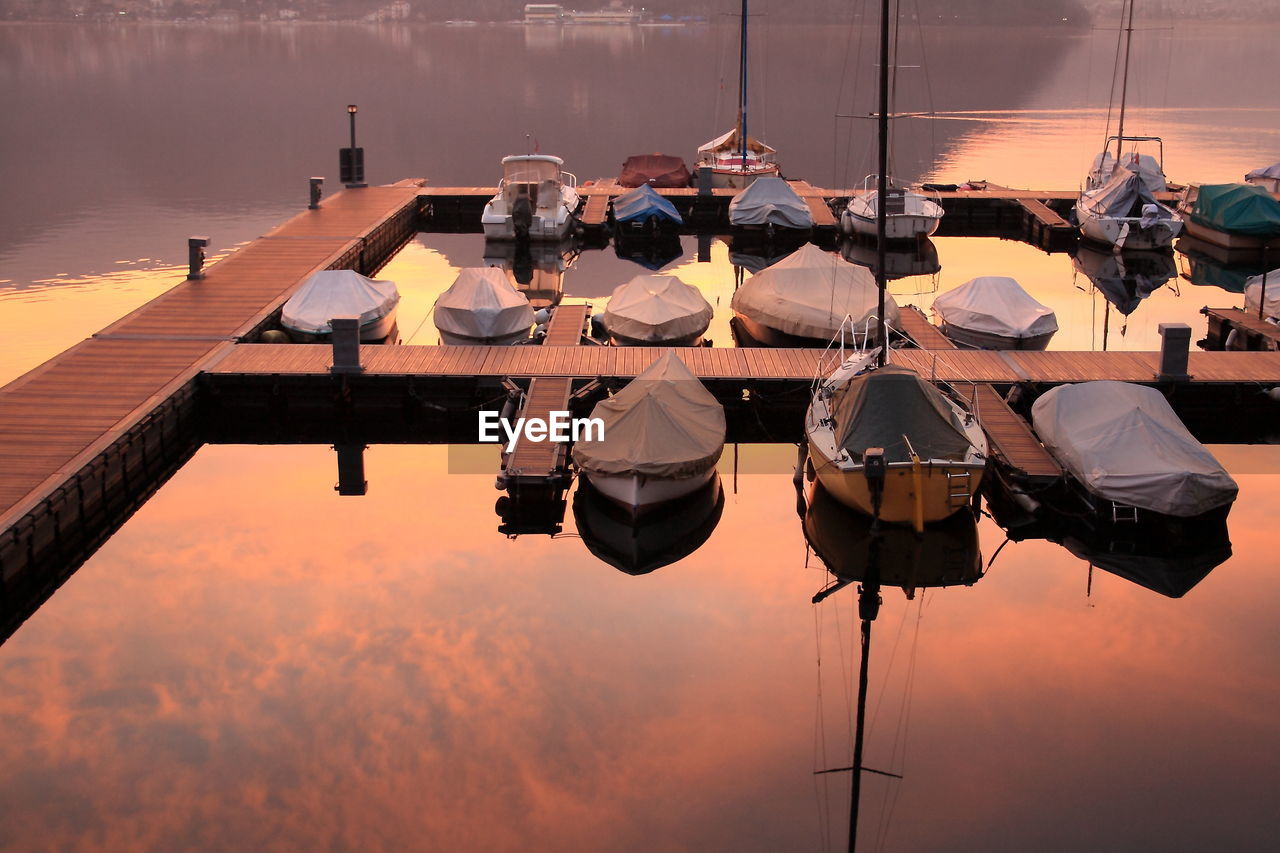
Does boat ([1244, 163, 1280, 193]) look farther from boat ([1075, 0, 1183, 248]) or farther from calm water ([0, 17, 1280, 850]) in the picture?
calm water ([0, 17, 1280, 850])

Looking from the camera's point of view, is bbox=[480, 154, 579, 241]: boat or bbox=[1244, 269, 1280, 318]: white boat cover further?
bbox=[480, 154, 579, 241]: boat

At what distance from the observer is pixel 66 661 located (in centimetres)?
1830

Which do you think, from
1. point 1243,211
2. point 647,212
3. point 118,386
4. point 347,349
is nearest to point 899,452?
point 347,349

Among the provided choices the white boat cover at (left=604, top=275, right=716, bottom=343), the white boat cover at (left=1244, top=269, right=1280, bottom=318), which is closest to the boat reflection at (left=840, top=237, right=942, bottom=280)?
the white boat cover at (left=1244, top=269, right=1280, bottom=318)

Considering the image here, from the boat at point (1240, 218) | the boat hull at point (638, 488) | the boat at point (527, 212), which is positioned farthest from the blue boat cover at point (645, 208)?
the boat hull at point (638, 488)

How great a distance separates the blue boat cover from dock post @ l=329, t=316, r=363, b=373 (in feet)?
64.7

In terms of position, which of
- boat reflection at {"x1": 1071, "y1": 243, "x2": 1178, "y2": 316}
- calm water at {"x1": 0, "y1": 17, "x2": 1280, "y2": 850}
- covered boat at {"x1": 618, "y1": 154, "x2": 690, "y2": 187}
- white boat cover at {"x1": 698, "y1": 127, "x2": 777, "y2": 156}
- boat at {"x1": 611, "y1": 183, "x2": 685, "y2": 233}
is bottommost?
calm water at {"x1": 0, "y1": 17, "x2": 1280, "y2": 850}

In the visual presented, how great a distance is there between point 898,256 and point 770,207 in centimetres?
455

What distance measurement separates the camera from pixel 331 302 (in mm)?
30406

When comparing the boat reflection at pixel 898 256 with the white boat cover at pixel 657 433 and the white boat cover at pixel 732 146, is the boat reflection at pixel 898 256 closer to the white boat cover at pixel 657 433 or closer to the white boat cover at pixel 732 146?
the white boat cover at pixel 732 146

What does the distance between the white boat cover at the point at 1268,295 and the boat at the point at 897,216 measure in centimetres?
1260

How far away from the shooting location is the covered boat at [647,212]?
45.1 meters

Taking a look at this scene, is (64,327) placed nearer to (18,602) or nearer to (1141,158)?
(18,602)

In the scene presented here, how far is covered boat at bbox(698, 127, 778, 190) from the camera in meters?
52.3
